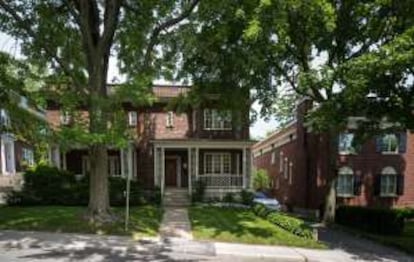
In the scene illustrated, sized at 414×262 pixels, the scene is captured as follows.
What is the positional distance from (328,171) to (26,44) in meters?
20.9

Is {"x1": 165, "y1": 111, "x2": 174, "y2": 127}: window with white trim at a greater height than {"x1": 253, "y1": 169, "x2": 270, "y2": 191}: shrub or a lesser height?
greater

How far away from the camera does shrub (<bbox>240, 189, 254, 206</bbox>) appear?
32875 mm

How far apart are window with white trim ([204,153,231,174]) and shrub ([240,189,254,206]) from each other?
3.31 m

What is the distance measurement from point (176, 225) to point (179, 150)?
14.8 m

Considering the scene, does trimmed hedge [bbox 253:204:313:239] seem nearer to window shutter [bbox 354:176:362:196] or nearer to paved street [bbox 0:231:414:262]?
paved street [bbox 0:231:414:262]

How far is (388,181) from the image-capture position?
121ft

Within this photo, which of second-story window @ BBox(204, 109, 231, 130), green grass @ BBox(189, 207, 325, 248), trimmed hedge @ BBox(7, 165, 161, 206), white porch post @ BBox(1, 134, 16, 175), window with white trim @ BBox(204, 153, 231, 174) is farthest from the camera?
white porch post @ BBox(1, 134, 16, 175)

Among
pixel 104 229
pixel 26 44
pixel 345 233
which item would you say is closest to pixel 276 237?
pixel 104 229

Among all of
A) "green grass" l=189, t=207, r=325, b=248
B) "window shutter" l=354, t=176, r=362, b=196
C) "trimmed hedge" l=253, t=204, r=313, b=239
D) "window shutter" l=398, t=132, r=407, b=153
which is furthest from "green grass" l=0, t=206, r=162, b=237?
"window shutter" l=398, t=132, r=407, b=153

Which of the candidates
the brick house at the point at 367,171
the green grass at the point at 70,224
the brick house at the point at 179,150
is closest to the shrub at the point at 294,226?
the green grass at the point at 70,224

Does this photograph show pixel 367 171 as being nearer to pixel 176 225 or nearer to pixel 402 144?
pixel 402 144

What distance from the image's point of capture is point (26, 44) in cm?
2197

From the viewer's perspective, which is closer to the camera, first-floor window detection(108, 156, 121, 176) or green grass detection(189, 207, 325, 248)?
green grass detection(189, 207, 325, 248)

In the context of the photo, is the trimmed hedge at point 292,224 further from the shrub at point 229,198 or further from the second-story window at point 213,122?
the second-story window at point 213,122
